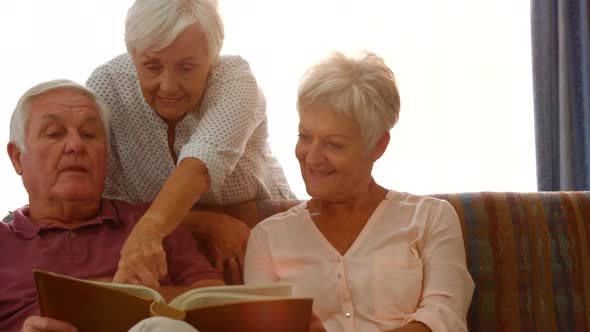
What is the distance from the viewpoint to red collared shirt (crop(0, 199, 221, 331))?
6.76ft

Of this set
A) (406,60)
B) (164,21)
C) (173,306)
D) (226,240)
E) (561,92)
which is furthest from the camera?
(406,60)

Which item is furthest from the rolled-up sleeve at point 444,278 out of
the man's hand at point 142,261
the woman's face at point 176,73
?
the woman's face at point 176,73

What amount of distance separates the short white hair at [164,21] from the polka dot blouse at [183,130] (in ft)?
0.46

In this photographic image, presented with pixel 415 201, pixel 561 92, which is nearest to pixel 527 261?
pixel 415 201

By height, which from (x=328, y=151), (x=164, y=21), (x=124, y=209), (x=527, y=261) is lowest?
(x=527, y=261)

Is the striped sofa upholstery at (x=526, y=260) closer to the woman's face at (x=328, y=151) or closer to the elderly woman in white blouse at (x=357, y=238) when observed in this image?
the elderly woman in white blouse at (x=357, y=238)

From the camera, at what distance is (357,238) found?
2127mm

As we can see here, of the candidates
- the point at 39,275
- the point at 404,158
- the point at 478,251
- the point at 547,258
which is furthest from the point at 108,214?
the point at 404,158

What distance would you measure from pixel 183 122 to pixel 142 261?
1.95 ft

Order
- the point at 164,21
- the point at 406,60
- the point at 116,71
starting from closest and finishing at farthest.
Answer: the point at 164,21 → the point at 116,71 → the point at 406,60

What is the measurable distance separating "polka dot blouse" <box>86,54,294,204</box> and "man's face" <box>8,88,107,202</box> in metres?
0.15

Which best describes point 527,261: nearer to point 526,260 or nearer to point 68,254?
point 526,260

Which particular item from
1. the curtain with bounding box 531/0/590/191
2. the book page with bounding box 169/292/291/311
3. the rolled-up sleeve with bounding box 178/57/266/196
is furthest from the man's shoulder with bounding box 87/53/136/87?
the curtain with bounding box 531/0/590/191

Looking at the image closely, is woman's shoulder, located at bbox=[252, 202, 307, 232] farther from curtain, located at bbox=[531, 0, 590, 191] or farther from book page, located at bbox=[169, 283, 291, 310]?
curtain, located at bbox=[531, 0, 590, 191]
